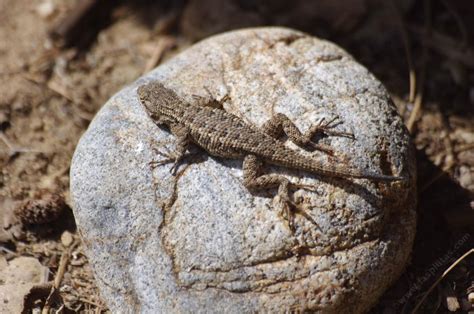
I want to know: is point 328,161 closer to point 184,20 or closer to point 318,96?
point 318,96

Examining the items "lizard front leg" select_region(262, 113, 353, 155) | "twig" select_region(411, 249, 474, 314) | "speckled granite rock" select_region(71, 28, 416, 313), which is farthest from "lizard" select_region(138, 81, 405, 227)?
"twig" select_region(411, 249, 474, 314)

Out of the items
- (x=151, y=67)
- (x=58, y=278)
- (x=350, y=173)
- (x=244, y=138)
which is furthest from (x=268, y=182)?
(x=151, y=67)

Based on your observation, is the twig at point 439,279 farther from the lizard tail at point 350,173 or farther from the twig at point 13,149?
the twig at point 13,149

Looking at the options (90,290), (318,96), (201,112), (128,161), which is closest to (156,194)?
(128,161)

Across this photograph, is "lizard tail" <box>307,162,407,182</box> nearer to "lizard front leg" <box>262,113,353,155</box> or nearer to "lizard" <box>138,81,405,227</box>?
"lizard" <box>138,81,405,227</box>

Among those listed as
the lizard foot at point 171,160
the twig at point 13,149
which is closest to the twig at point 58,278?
the twig at point 13,149

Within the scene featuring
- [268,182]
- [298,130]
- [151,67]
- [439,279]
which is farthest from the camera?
[151,67]

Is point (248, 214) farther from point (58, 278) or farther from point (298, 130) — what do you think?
point (58, 278)
